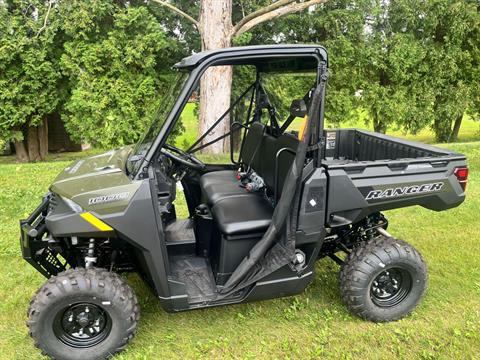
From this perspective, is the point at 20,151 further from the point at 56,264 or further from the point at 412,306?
the point at 412,306

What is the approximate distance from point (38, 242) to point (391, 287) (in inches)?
96.0

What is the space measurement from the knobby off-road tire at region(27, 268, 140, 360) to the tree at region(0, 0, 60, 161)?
8.06 m

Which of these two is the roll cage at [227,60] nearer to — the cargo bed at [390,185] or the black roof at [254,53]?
the black roof at [254,53]

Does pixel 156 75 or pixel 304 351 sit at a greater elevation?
pixel 156 75

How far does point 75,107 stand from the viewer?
31.7ft

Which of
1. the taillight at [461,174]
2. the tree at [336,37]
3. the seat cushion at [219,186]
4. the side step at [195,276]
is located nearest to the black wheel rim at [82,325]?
the side step at [195,276]

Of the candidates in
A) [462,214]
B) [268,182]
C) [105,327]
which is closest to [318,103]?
[268,182]

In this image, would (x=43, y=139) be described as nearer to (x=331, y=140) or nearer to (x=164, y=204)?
(x=331, y=140)

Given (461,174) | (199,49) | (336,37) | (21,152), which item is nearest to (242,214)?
(461,174)

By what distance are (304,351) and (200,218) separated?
1.15 m

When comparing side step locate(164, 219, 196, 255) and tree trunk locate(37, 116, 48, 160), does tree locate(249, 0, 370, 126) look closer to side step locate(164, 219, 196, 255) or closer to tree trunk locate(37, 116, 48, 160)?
tree trunk locate(37, 116, 48, 160)

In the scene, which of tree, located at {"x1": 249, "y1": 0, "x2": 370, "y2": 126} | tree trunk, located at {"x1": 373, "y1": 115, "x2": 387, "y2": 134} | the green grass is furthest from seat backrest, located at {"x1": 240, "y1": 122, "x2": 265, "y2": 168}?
tree trunk, located at {"x1": 373, "y1": 115, "x2": 387, "y2": 134}

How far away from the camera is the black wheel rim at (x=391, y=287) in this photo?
3.12m

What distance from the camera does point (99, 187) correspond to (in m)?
2.58
